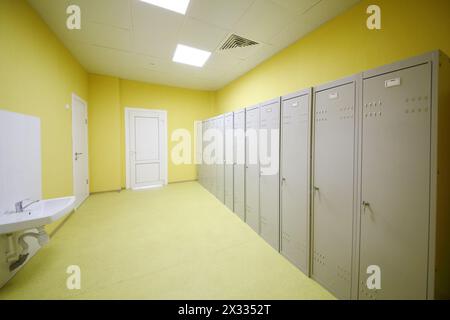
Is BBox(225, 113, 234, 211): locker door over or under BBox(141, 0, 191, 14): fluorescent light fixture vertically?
under

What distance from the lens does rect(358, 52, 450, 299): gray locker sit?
1.05m

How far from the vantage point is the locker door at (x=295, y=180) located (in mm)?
1818

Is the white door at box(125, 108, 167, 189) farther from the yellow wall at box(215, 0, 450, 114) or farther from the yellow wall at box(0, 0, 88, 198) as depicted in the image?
the yellow wall at box(215, 0, 450, 114)

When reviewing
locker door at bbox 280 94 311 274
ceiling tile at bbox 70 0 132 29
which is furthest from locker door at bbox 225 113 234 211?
ceiling tile at bbox 70 0 132 29

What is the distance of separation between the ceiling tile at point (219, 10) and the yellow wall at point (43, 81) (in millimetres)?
1832

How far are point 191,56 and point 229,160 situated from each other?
6.90 ft

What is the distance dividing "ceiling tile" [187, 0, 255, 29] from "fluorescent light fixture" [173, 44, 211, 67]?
86 centimetres

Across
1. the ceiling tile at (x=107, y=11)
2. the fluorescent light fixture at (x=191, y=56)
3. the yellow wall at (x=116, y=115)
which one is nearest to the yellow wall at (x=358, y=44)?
the fluorescent light fixture at (x=191, y=56)

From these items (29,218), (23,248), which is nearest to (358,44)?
(29,218)

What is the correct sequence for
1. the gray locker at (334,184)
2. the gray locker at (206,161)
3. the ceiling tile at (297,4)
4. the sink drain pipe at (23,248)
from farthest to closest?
the gray locker at (206,161)
the ceiling tile at (297,4)
the sink drain pipe at (23,248)
the gray locker at (334,184)

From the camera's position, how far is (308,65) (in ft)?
8.57

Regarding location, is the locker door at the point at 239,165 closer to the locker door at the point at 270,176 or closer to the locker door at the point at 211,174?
the locker door at the point at 270,176

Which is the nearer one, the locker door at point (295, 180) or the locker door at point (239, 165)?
the locker door at point (295, 180)
